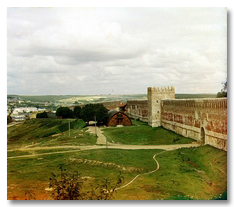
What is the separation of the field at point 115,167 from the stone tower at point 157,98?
34.2 feet

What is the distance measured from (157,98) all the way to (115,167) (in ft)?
48.9

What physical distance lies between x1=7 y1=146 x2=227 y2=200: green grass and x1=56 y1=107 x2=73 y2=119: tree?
3.89 m

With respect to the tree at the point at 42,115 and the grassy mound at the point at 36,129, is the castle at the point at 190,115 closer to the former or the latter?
the grassy mound at the point at 36,129

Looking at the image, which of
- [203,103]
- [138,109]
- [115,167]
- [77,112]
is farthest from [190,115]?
[138,109]

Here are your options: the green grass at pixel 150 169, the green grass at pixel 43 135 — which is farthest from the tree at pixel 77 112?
the green grass at pixel 150 169

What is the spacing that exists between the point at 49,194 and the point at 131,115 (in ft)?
89.8

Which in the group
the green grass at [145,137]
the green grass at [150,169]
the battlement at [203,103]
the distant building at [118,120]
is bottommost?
the green grass at [150,169]

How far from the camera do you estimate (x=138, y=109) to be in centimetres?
3422

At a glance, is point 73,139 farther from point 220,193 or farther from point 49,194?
point 220,193

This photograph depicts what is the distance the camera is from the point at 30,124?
1548 cm

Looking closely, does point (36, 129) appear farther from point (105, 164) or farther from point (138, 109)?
point (138, 109)

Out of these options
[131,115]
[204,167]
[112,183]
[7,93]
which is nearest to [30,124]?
[7,93]

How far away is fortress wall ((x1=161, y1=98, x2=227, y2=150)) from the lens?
44.5 ft

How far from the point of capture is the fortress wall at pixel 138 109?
101 feet
